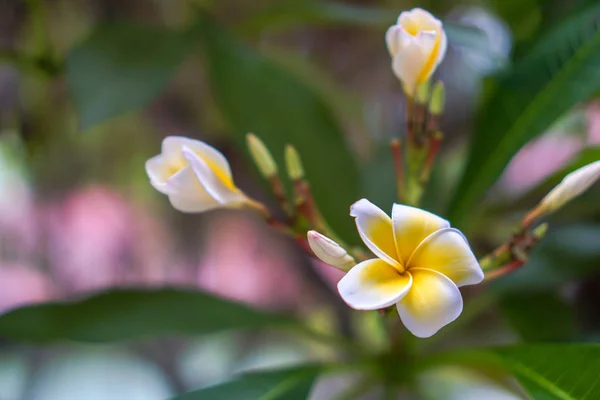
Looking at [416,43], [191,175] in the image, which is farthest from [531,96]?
[191,175]

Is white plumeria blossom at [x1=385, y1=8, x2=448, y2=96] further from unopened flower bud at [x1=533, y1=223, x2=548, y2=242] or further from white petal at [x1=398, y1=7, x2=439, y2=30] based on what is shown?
unopened flower bud at [x1=533, y1=223, x2=548, y2=242]

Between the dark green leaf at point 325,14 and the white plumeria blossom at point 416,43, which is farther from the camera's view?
the dark green leaf at point 325,14

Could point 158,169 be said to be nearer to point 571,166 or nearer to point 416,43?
point 416,43

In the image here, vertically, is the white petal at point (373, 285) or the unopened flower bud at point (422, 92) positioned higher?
the unopened flower bud at point (422, 92)

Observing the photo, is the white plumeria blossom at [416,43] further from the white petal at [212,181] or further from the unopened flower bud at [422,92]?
the white petal at [212,181]

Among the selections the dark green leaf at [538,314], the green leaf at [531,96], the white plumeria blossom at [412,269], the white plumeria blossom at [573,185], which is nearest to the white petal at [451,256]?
the white plumeria blossom at [412,269]

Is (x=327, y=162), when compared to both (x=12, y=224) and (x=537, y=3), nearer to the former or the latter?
(x=537, y=3)

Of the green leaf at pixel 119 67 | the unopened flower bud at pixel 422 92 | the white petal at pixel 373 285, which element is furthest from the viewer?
the green leaf at pixel 119 67

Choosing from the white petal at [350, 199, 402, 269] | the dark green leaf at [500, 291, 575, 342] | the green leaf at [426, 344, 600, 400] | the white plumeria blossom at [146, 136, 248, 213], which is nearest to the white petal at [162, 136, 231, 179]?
the white plumeria blossom at [146, 136, 248, 213]
